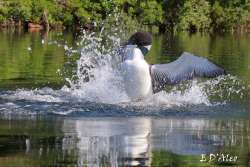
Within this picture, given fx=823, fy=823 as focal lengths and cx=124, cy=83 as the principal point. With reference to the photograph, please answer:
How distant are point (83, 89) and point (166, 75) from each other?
1.74 meters

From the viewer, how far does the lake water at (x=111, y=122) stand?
346 inches

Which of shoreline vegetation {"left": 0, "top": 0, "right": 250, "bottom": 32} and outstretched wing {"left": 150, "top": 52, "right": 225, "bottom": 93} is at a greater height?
shoreline vegetation {"left": 0, "top": 0, "right": 250, "bottom": 32}

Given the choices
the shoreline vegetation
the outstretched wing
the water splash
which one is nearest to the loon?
the outstretched wing

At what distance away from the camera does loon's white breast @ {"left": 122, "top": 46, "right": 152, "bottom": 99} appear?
45.8 ft

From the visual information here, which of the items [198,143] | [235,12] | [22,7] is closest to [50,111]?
[198,143]

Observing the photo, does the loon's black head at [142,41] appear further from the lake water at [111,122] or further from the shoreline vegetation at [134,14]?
the shoreline vegetation at [134,14]

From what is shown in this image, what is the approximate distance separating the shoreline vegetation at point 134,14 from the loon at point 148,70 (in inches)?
1815

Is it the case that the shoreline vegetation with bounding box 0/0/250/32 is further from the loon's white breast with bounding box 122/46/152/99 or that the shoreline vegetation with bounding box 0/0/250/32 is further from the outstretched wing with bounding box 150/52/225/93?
the loon's white breast with bounding box 122/46/152/99

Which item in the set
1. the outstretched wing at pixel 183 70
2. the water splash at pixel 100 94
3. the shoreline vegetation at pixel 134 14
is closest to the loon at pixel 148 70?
the outstretched wing at pixel 183 70

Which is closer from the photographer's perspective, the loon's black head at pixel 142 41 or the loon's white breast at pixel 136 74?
the loon's white breast at pixel 136 74

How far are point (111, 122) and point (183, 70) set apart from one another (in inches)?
130

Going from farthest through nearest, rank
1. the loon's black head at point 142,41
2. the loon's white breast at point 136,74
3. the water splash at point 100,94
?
the loon's black head at point 142,41
the loon's white breast at point 136,74
the water splash at point 100,94

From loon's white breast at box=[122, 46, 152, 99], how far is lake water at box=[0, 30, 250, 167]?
0.19 m

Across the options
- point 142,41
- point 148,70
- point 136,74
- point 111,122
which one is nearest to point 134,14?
point 148,70
